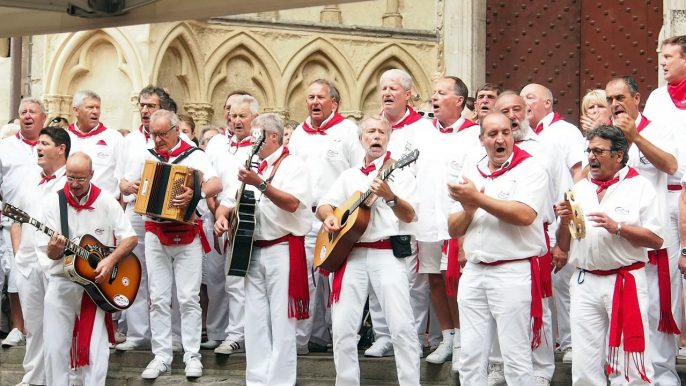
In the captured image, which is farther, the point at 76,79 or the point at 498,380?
the point at 76,79

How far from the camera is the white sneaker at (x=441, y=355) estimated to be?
8.65m

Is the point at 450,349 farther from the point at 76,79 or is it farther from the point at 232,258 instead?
the point at 76,79

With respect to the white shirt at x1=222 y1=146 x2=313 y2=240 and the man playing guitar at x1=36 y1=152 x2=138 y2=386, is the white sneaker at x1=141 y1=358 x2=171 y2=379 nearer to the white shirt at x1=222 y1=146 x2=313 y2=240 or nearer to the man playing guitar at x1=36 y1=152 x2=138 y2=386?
the man playing guitar at x1=36 y1=152 x2=138 y2=386

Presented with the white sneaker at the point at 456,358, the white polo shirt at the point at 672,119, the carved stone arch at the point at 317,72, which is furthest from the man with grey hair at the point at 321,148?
the carved stone arch at the point at 317,72

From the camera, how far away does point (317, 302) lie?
31.5 feet

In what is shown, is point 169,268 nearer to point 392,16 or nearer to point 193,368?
point 193,368

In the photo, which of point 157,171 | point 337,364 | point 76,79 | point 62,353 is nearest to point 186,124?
point 157,171

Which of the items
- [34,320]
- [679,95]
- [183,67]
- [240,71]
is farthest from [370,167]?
[240,71]

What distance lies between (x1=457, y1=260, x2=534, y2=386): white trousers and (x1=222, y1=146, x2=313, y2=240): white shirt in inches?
66.5

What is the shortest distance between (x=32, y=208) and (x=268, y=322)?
91.4 inches

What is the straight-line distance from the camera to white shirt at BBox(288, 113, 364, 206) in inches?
366

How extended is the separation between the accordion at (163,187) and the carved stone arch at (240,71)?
26.1 feet

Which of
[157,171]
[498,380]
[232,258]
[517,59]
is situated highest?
[517,59]

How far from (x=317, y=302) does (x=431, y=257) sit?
50.1 inches
